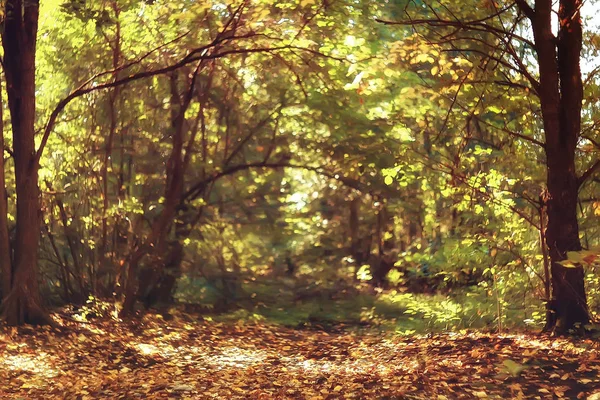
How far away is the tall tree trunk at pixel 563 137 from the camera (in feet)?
24.1

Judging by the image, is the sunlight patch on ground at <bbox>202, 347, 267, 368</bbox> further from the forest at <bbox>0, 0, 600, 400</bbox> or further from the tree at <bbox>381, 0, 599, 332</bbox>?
the tree at <bbox>381, 0, 599, 332</bbox>

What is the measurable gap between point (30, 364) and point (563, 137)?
6.78m

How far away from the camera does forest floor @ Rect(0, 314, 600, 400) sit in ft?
20.7

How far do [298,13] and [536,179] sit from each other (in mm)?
4902

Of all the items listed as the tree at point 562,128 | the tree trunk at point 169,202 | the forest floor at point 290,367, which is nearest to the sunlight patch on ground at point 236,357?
the forest floor at point 290,367

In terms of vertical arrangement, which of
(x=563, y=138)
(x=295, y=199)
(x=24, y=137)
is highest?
(x=24, y=137)

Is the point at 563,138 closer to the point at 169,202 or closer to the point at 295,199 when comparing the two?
the point at 169,202

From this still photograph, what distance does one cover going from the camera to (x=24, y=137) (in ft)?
32.8

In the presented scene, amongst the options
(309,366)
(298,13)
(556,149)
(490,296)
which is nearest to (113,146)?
(298,13)

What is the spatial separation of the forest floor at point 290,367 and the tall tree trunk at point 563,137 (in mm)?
641

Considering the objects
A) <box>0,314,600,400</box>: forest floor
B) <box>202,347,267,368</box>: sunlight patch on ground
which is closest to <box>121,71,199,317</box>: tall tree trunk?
<box>0,314,600,400</box>: forest floor

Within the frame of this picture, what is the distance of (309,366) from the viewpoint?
8828mm

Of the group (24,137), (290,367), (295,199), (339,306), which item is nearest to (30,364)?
(290,367)

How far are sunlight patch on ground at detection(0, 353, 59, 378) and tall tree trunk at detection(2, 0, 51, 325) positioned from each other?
166 cm
